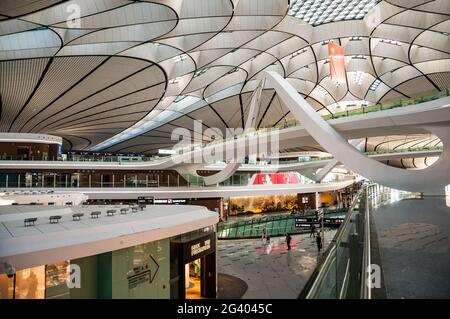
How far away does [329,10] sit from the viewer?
96.5 ft

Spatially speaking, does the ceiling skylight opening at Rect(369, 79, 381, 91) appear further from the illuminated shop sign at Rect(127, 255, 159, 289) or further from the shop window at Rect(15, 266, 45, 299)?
the shop window at Rect(15, 266, 45, 299)

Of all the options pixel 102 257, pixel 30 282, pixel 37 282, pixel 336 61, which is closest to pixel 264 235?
pixel 336 61

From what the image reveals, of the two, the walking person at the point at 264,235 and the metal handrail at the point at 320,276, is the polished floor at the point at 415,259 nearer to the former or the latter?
the metal handrail at the point at 320,276

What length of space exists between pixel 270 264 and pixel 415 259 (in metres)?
13.0

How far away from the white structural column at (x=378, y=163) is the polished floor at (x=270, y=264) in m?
5.56

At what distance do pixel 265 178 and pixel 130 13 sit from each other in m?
26.0

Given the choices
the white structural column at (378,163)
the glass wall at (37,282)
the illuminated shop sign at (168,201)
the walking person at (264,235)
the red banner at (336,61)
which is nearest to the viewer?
the glass wall at (37,282)

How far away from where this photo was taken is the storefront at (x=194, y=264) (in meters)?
11.7

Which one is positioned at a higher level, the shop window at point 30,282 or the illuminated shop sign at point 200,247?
the shop window at point 30,282

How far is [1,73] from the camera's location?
23781mm

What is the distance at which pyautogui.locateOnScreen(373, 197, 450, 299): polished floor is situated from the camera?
15.2ft

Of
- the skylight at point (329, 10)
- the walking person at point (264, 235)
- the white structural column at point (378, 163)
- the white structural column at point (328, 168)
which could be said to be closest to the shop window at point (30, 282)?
the white structural column at point (378, 163)
